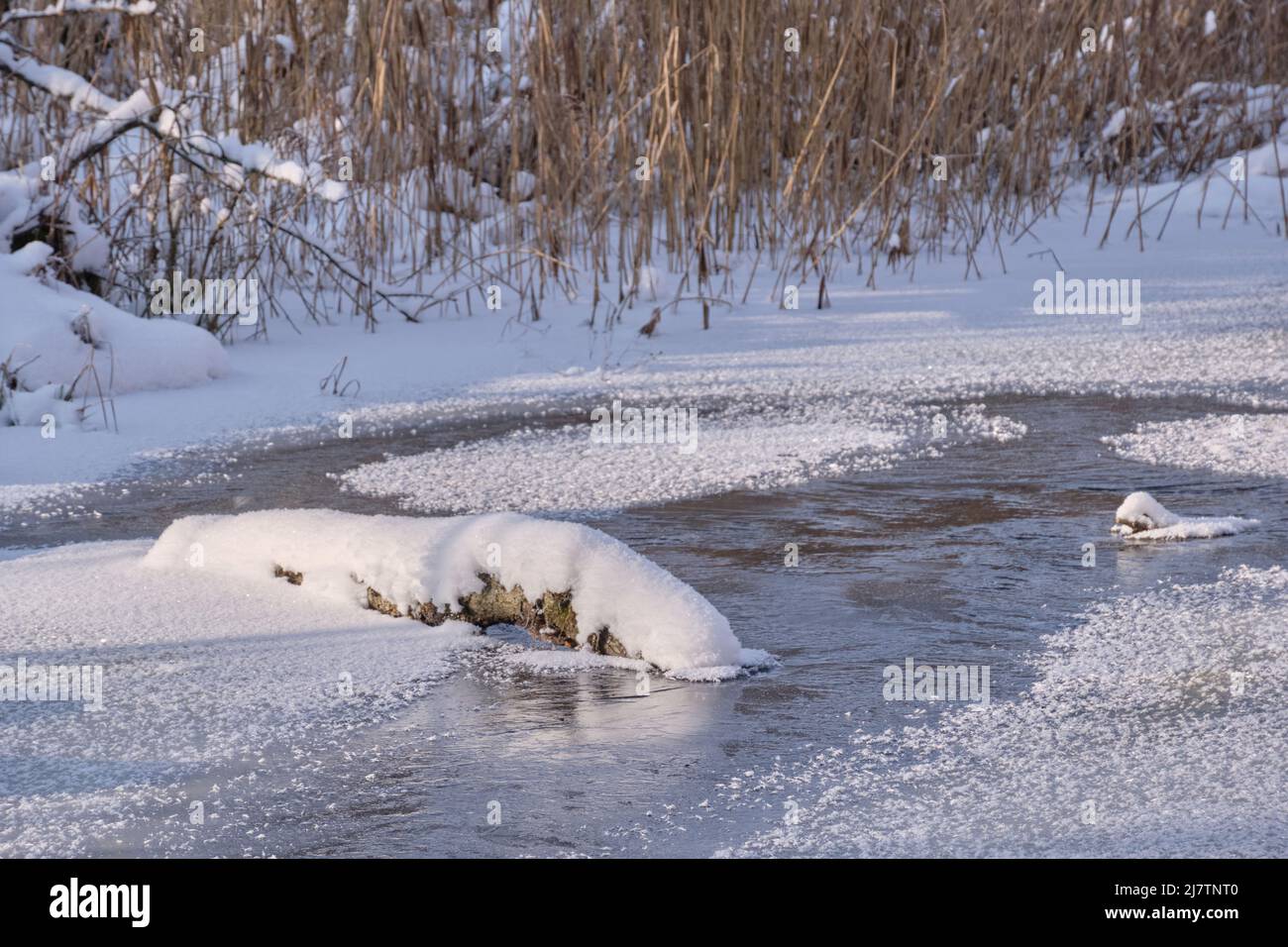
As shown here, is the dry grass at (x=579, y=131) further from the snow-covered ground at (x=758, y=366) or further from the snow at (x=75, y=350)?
the snow at (x=75, y=350)

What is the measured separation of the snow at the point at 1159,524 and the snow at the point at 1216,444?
0.51 meters

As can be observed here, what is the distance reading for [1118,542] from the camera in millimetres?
3273

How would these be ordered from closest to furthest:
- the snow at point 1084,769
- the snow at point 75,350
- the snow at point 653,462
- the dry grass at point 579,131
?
the snow at point 1084,769 < the snow at point 653,462 < the snow at point 75,350 < the dry grass at point 579,131

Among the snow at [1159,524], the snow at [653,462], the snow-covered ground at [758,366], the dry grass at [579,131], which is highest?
the dry grass at [579,131]

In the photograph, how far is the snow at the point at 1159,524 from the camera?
3301mm

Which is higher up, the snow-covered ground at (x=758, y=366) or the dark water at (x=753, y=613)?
the snow-covered ground at (x=758, y=366)

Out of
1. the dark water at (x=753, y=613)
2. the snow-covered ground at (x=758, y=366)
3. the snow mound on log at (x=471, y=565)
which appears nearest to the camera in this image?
the dark water at (x=753, y=613)

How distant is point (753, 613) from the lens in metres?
2.88

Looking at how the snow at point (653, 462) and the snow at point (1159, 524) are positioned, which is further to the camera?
the snow at point (653, 462)

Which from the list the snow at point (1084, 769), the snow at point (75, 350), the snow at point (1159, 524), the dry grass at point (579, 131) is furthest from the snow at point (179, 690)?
the dry grass at point (579, 131)

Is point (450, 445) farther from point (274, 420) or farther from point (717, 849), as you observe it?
point (717, 849)

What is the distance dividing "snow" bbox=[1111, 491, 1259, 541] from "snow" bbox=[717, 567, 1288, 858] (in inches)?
22.5
